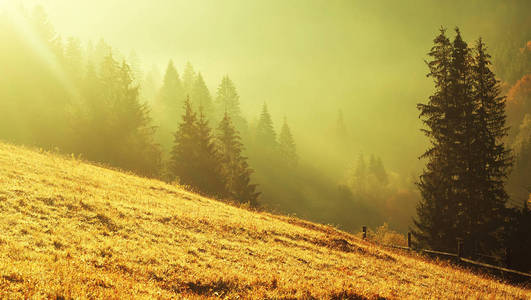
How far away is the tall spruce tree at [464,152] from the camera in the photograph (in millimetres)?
23938

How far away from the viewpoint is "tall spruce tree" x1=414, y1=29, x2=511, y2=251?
23938mm

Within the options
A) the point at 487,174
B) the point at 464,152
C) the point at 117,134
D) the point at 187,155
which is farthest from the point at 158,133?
the point at 487,174

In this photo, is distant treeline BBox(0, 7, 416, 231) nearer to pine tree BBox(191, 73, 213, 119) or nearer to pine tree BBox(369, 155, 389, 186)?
pine tree BBox(191, 73, 213, 119)

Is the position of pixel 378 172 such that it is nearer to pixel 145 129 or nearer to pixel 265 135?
pixel 265 135

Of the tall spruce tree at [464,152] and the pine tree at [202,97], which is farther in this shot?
the pine tree at [202,97]

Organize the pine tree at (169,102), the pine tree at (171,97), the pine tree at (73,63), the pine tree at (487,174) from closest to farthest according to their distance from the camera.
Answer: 1. the pine tree at (487,174)
2. the pine tree at (73,63)
3. the pine tree at (169,102)
4. the pine tree at (171,97)

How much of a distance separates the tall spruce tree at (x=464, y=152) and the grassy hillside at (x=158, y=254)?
7.00 metres

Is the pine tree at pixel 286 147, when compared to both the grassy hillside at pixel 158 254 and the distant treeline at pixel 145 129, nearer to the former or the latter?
the distant treeline at pixel 145 129

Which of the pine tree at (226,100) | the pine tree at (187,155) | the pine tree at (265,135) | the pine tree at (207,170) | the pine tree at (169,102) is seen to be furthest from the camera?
the pine tree at (265,135)

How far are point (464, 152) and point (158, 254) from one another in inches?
952

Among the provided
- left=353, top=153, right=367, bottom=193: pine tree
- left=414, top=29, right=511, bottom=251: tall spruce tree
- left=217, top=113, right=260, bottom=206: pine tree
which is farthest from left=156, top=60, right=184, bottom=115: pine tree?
left=353, top=153, right=367, bottom=193: pine tree

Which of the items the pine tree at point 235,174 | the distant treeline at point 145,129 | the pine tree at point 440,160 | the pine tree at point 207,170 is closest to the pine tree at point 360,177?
the distant treeline at point 145,129

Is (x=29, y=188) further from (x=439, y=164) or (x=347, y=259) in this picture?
(x=439, y=164)

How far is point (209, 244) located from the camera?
41.8ft
